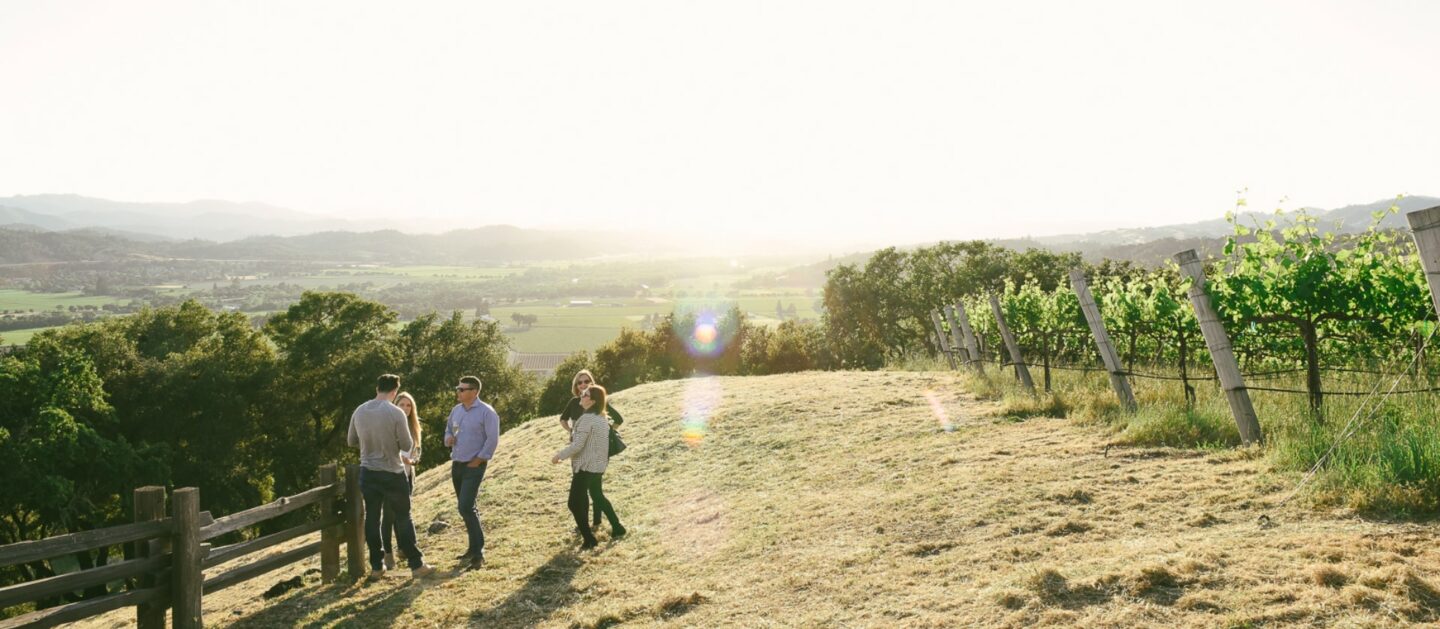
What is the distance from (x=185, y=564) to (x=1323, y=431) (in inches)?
396

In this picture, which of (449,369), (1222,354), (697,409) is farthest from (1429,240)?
(449,369)

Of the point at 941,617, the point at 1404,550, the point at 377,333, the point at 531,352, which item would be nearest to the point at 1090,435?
the point at 1404,550

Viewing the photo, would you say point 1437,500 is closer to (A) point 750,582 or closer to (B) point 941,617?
(B) point 941,617

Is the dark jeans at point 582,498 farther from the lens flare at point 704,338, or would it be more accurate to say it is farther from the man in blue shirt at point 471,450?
the lens flare at point 704,338

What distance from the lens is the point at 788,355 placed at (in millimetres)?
49219

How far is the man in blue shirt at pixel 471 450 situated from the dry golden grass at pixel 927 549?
419mm

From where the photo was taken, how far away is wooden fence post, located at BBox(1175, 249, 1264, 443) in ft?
24.6

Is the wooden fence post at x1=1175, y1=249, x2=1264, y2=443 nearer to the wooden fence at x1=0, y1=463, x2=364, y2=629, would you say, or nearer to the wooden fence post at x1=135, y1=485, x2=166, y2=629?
the wooden fence at x1=0, y1=463, x2=364, y2=629

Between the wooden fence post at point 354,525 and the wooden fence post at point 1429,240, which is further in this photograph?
the wooden fence post at point 354,525

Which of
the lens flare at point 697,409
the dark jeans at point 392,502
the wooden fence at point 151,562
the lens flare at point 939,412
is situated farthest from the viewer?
the lens flare at point 697,409

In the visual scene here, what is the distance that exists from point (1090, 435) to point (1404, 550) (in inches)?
195

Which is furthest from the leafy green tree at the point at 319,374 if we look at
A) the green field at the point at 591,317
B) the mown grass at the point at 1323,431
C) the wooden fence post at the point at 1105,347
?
the green field at the point at 591,317

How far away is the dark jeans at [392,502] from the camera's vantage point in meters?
7.97

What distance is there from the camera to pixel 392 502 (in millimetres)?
7992
